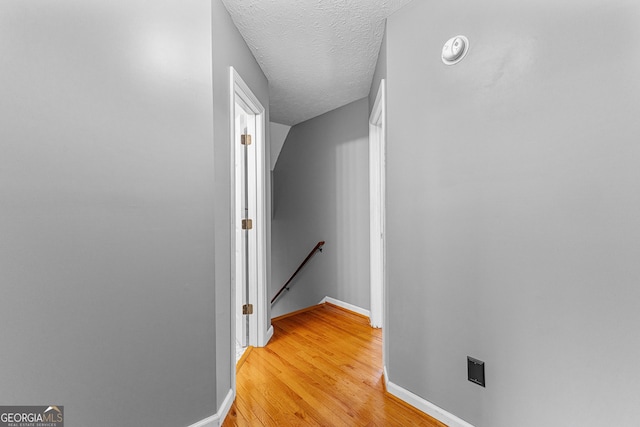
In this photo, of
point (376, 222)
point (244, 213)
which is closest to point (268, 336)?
point (244, 213)

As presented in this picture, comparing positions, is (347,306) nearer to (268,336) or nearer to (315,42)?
(268,336)

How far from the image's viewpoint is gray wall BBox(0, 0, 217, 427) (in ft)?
3.10

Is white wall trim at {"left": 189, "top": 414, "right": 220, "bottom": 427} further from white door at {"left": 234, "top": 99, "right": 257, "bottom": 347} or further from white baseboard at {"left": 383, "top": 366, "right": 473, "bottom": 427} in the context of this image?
white baseboard at {"left": 383, "top": 366, "right": 473, "bottom": 427}

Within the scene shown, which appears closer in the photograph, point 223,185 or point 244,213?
point 223,185

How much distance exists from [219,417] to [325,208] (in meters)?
2.42

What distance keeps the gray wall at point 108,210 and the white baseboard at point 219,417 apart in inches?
1.4

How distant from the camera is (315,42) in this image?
77.9 inches

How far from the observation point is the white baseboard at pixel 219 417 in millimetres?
1396

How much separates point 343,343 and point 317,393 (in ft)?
2.36

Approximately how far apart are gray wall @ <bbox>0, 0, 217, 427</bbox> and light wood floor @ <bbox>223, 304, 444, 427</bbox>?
380mm


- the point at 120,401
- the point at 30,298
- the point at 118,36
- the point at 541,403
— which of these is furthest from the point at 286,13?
the point at 541,403

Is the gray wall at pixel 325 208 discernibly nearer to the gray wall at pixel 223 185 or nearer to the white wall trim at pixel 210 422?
the gray wall at pixel 223 185

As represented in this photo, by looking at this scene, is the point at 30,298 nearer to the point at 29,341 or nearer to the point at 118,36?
the point at 29,341

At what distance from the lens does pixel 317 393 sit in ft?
5.71
